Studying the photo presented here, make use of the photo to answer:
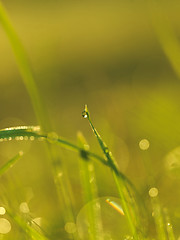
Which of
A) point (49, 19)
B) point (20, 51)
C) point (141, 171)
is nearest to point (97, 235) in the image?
point (20, 51)

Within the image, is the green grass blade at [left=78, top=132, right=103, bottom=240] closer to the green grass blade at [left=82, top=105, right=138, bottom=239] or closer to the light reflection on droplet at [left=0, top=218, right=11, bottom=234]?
the green grass blade at [left=82, top=105, right=138, bottom=239]

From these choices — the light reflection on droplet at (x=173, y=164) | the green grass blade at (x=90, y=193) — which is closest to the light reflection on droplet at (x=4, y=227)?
the green grass blade at (x=90, y=193)

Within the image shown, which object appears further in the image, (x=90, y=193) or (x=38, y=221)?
(x=38, y=221)

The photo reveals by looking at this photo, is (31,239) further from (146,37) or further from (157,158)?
(146,37)

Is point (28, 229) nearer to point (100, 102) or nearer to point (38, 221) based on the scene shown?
point (38, 221)

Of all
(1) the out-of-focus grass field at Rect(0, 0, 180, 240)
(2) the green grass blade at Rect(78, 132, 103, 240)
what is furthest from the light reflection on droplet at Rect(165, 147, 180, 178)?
(2) the green grass blade at Rect(78, 132, 103, 240)

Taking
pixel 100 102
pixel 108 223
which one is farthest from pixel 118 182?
pixel 100 102

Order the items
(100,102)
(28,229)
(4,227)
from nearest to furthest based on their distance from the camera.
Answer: (28,229) → (4,227) → (100,102)

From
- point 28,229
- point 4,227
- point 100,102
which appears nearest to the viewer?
point 28,229

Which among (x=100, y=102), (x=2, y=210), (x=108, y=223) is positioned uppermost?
(x=100, y=102)
